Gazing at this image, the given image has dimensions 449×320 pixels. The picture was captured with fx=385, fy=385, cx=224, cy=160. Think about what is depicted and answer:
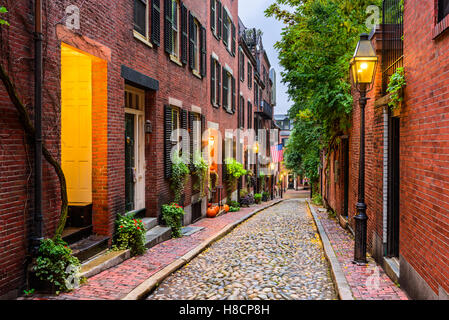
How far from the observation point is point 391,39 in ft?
24.3

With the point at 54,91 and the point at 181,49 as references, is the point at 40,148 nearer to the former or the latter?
the point at 54,91

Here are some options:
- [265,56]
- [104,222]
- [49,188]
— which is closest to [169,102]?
[104,222]

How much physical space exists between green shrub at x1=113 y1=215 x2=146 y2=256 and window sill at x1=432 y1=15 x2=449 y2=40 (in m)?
5.86

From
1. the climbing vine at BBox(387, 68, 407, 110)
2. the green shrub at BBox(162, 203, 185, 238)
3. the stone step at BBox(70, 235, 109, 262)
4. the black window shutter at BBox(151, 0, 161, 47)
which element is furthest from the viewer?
the green shrub at BBox(162, 203, 185, 238)

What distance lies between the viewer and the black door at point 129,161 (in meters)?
8.82

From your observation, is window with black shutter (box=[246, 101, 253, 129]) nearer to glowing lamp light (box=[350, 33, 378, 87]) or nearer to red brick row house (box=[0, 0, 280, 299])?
red brick row house (box=[0, 0, 280, 299])

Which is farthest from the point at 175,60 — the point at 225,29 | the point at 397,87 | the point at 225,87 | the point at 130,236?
the point at 225,29

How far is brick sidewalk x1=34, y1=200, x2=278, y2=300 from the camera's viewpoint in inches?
207

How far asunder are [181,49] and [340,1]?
5226mm

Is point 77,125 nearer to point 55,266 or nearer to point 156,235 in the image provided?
point 156,235

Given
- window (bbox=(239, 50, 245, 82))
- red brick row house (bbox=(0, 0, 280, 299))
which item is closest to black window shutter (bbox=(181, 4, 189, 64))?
red brick row house (bbox=(0, 0, 280, 299))

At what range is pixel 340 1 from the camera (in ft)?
39.6

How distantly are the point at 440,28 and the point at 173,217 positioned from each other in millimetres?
7437

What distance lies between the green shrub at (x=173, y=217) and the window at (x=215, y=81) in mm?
6866
